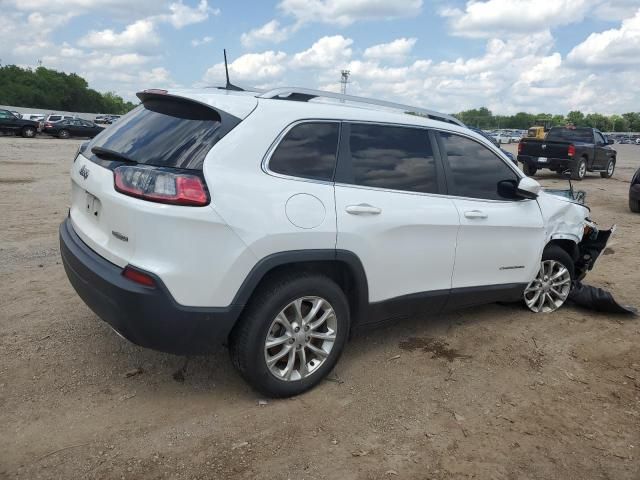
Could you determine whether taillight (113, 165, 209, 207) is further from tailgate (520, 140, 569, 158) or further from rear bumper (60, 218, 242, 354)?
→ tailgate (520, 140, 569, 158)

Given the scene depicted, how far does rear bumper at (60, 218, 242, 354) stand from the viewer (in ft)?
9.10

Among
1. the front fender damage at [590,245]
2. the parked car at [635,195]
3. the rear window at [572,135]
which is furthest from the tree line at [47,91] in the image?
the front fender damage at [590,245]

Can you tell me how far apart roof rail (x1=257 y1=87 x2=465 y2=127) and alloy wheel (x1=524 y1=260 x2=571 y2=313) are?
1.69 meters

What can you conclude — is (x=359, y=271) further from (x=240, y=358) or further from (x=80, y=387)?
(x=80, y=387)

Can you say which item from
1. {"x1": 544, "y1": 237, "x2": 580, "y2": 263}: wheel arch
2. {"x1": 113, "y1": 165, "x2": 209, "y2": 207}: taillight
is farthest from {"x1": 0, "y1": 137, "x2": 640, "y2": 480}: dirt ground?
{"x1": 113, "y1": 165, "x2": 209, "y2": 207}: taillight

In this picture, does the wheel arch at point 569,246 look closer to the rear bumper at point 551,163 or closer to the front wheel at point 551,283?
the front wheel at point 551,283

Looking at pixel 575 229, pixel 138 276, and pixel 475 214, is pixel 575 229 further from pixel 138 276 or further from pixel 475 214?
pixel 138 276

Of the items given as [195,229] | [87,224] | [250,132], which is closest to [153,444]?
[195,229]

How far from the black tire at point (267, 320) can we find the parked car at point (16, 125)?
1249 inches

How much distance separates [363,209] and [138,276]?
4.57 ft

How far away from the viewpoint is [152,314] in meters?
2.78

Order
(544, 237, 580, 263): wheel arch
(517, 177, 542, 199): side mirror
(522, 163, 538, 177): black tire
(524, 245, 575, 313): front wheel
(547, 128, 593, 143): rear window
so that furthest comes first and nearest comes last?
1. (547, 128, 593, 143): rear window
2. (522, 163, 538, 177): black tire
3. (544, 237, 580, 263): wheel arch
4. (524, 245, 575, 313): front wheel
5. (517, 177, 542, 199): side mirror

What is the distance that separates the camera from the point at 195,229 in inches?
109

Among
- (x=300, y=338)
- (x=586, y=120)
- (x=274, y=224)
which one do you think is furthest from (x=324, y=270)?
(x=586, y=120)
